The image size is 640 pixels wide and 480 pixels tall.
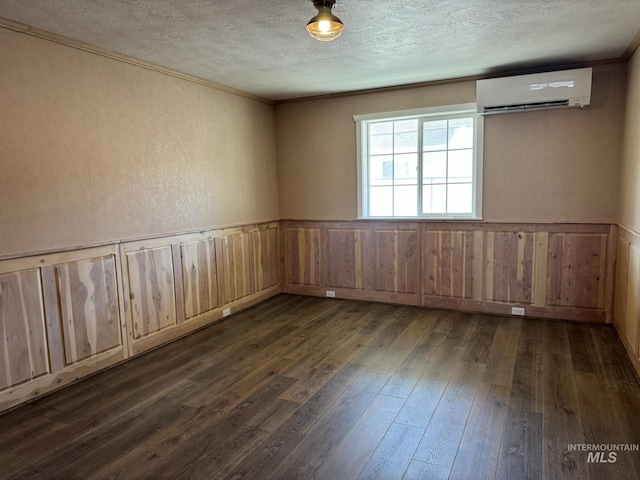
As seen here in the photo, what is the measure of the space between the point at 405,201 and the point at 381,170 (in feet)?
1.56

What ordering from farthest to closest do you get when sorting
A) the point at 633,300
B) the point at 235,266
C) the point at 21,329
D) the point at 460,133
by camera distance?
the point at 235,266 → the point at 460,133 → the point at 633,300 → the point at 21,329

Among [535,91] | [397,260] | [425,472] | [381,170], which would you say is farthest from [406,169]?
[425,472]

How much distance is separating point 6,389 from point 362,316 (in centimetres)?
310

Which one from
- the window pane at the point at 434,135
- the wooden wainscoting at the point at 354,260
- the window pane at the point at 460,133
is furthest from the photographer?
the wooden wainscoting at the point at 354,260

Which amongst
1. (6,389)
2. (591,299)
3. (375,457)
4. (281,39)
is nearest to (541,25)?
(281,39)

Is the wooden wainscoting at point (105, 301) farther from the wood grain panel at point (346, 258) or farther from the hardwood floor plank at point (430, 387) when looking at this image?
the hardwood floor plank at point (430, 387)

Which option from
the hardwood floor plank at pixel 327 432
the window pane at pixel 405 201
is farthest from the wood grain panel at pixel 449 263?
the hardwood floor plank at pixel 327 432

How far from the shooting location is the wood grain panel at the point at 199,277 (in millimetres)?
4098

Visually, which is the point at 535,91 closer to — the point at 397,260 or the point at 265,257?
the point at 397,260

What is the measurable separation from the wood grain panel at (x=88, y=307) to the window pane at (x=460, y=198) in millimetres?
3452

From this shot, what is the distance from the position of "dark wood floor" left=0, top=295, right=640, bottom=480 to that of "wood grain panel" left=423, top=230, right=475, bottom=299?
2.64 ft

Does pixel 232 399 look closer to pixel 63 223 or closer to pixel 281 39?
pixel 63 223

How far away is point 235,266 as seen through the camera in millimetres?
4773

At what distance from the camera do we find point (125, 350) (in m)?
3.48
